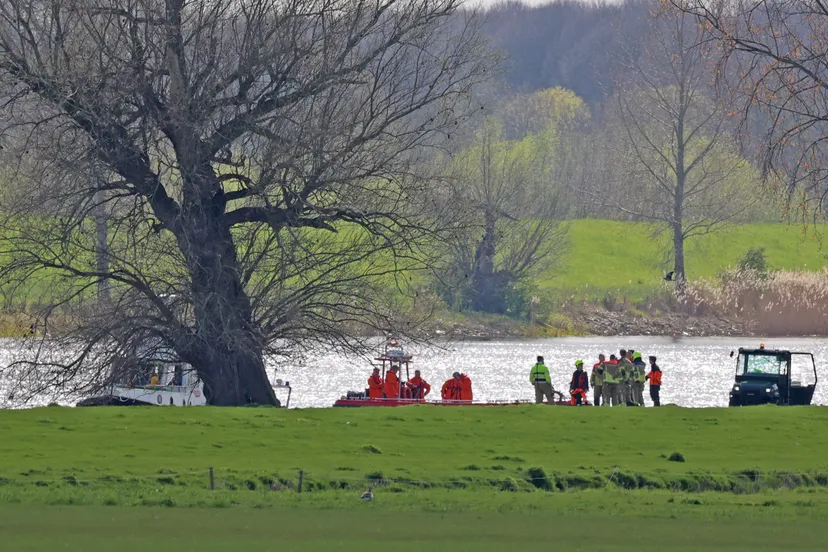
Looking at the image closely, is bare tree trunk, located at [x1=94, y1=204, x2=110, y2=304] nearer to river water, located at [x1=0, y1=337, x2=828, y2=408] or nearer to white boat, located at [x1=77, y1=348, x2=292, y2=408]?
white boat, located at [x1=77, y1=348, x2=292, y2=408]

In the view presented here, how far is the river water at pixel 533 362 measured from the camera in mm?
56406

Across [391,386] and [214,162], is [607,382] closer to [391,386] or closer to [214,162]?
[391,386]

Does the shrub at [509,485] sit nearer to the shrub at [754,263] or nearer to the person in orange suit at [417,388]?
the person in orange suit at [417,388]

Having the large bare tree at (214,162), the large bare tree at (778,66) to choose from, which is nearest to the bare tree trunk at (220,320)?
the large bare tree at (214,162)

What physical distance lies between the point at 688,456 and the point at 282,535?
487 inches

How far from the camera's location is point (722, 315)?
8931 cm

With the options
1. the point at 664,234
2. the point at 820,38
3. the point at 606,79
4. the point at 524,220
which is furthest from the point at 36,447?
the point at 606,79

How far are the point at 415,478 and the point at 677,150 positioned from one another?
80.6 meters

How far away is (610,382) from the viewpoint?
42219 millimetres

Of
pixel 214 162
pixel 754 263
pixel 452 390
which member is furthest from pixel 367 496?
pixel 754 263

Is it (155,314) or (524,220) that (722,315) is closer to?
(524,220)

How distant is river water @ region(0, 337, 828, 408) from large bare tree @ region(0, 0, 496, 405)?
7.10 m

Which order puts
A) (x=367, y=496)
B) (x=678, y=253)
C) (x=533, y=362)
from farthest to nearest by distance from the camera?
1. (x=678, y=253)
2. (x=533, y=362)
3. (x=367, y=496)

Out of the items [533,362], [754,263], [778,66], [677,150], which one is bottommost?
[533,362]
